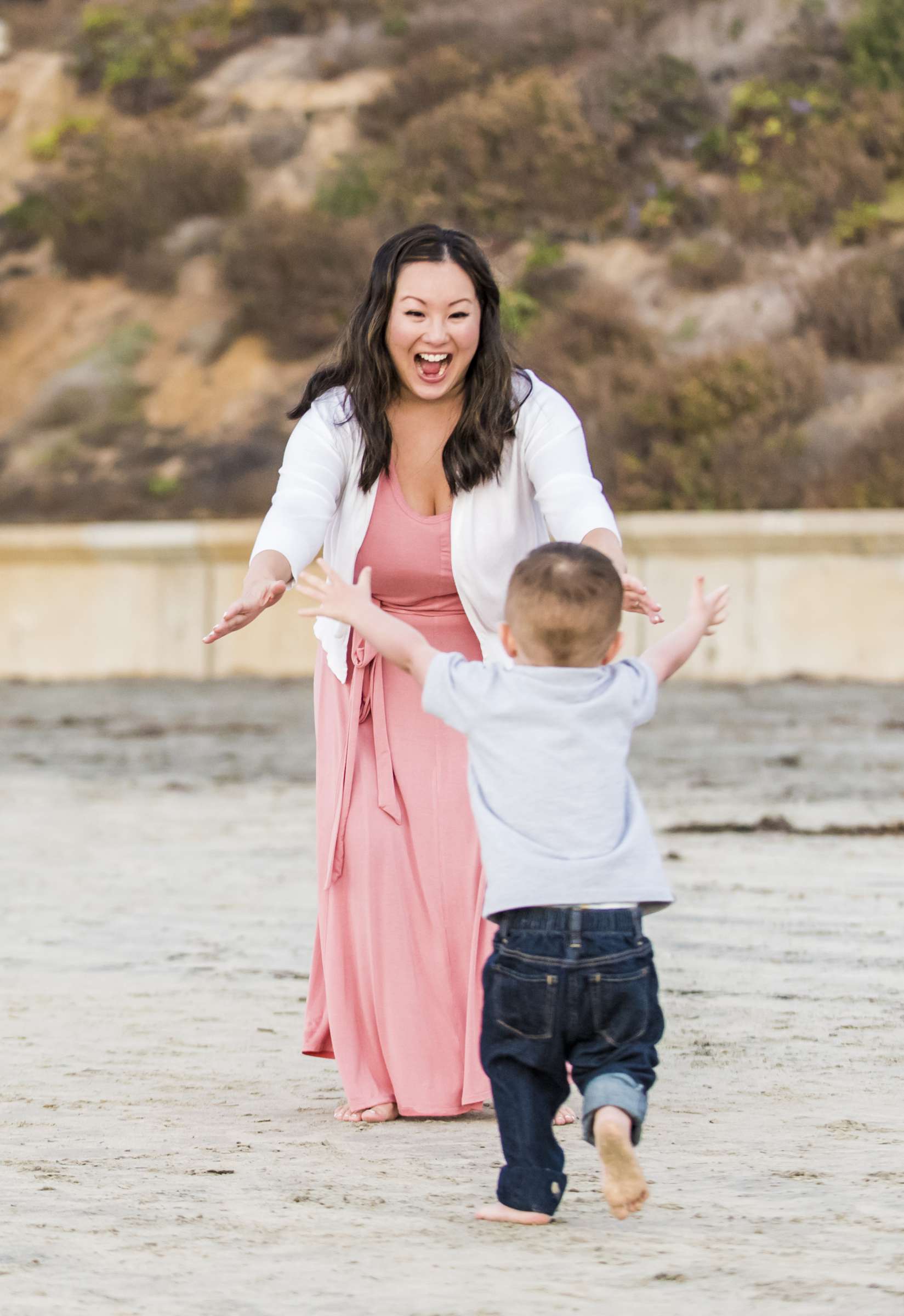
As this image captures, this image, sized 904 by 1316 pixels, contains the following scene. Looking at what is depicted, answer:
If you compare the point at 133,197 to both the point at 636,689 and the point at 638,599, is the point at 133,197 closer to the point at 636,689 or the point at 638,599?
the point at 638,599

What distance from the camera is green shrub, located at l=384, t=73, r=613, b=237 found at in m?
20.0

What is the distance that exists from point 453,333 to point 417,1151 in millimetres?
1600

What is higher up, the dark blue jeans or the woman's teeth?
the woman's teeth

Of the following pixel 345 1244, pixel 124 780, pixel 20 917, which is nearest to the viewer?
pixel 345 1244

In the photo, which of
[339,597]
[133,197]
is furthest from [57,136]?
[339,597]

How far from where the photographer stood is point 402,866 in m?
4.14

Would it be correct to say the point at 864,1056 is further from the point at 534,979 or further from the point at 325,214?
the point at 325,214

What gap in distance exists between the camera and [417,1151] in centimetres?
369

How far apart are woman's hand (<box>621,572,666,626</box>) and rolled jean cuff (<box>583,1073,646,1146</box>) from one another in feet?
2.63

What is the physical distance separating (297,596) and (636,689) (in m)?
12.7

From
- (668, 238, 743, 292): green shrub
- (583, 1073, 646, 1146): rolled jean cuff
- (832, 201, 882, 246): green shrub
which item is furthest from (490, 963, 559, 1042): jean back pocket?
(832, 201, 882, 246): green shrub

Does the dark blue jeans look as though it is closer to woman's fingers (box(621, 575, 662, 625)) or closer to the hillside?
woman's fingers (box(621, 575, 662, 625))

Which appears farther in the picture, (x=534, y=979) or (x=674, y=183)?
(x=674, y=183)

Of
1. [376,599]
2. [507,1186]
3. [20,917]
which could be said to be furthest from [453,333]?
[20,917]
